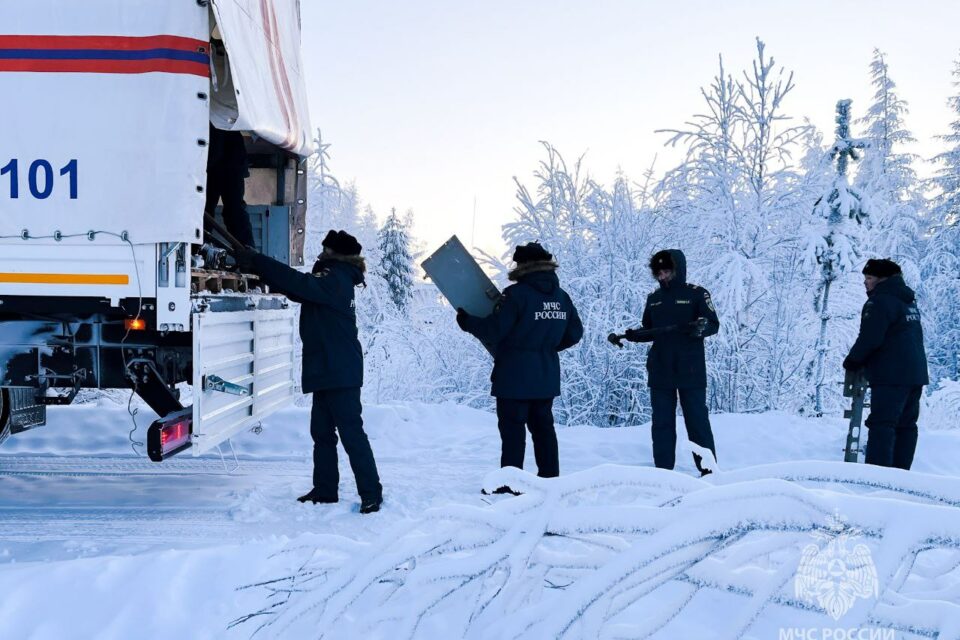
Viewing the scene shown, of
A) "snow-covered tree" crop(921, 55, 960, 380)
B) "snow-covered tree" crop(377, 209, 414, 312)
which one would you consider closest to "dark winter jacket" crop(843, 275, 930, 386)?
"snow-covered tree" crop(921, 55, 960, 380)

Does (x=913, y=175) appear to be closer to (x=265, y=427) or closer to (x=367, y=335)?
(x=367, y=335)

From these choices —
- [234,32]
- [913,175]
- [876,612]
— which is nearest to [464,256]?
[234,32]

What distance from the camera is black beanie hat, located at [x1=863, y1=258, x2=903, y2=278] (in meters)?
5.81

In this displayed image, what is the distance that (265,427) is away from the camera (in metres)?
7.16

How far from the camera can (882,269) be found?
19.1 feet

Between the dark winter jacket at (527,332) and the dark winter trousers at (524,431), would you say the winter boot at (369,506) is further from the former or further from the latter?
the dark winter jacket at (527,332)

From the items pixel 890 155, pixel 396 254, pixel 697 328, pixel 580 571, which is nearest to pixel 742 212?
pixel 697 328

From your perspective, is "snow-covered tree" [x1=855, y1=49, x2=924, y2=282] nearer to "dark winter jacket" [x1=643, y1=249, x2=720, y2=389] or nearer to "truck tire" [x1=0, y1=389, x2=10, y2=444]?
"dark winter jacket" [x1=643, y1=249, x2=720, y2=389]

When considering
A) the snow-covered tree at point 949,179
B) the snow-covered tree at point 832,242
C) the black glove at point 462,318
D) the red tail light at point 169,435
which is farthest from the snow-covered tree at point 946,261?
the red tail light at point 169,435

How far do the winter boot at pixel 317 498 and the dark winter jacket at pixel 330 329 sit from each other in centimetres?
73

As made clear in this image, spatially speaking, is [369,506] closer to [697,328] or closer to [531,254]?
[531,254]

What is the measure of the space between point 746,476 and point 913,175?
31.4m

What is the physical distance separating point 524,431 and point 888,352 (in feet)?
9.12

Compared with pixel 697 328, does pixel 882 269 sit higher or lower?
higher
